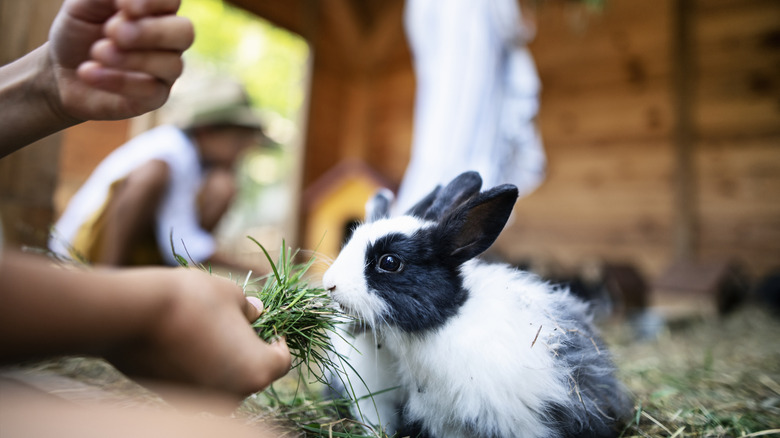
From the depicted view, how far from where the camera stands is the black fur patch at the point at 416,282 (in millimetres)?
1112

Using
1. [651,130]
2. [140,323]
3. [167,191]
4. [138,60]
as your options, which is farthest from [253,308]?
[651,130]

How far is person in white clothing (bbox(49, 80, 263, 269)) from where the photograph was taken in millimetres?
2947

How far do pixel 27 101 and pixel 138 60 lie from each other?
0.87ft

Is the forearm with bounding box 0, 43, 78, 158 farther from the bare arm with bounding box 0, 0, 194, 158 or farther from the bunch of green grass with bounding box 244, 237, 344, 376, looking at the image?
the bunch of green grass with bounding box 244, 237, 344, 376

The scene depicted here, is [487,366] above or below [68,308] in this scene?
below

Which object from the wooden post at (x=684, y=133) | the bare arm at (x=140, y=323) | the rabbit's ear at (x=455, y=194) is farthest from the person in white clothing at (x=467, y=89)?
the wooden post at (x=684, y=133)

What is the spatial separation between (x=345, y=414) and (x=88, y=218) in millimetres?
2382

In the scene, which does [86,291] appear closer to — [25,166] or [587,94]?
[25,166]

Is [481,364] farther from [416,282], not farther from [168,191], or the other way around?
[168,191]

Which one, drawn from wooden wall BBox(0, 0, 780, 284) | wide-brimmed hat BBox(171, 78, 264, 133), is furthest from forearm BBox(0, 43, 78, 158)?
wooden wall BBox(0, 0, 780, 284)

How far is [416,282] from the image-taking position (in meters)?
1.14

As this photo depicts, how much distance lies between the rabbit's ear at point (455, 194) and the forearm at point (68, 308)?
74 cm

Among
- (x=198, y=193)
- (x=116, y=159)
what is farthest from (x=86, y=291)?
(x=198, y=193)

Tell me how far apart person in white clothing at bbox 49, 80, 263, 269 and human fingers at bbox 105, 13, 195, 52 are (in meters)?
1.64
